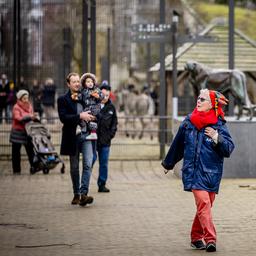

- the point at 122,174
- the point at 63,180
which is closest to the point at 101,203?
the point at 63,180

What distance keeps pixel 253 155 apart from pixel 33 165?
13.5 feet

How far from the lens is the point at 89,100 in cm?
1531

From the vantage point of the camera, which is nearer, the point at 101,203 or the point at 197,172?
the point at 197,172

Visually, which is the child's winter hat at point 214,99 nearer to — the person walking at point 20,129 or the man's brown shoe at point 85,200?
the man's brown shoe at point 85,200

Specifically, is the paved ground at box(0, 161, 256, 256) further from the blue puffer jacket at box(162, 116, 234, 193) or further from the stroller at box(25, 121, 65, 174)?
the blue puffer jacket at box(162, 116, 234, 193)

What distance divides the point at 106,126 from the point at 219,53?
52.6ft

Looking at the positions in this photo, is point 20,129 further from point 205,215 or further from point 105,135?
point 205,215

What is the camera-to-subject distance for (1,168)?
22406mm

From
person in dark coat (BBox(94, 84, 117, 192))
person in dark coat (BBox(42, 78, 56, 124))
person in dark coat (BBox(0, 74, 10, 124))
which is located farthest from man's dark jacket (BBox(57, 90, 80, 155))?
person in dark coat (BBox(42, 78, 56, 124))

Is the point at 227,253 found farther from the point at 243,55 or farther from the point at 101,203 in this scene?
the point at 243,55

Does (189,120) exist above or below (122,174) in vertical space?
above

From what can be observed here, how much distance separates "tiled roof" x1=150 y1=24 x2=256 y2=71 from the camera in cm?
3209

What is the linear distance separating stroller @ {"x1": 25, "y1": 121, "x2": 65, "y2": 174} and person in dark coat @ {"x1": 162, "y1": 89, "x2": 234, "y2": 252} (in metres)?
9.52

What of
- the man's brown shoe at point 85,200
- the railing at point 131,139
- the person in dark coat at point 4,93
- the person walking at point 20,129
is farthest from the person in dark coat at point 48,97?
the man's brown shoe at point 85,200
